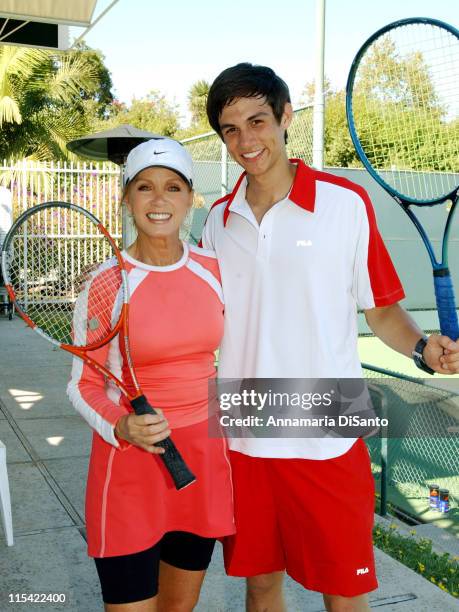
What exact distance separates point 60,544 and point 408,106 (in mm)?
2500

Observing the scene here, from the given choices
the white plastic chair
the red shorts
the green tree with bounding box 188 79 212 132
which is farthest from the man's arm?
the green tree with bounding box 188 79 212 132

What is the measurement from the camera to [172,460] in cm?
196

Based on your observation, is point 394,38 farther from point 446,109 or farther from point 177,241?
point 177,241

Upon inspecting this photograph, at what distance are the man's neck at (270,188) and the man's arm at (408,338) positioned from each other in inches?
17.0

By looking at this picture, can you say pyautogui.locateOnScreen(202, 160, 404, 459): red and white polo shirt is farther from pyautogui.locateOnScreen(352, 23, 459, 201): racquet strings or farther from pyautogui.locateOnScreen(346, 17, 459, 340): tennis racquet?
pyautogui.locateOnScreen(352, 23, 459, 201): racquet strings

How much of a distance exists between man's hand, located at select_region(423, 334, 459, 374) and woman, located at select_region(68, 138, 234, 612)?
58 cm

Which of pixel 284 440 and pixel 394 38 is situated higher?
pixel 394 38

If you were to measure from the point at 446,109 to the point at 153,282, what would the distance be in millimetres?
1469

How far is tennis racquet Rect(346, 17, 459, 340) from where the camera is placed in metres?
2.65

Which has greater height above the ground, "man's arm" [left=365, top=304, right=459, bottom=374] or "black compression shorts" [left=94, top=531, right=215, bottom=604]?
"man's arm" [left=365, top=304, right=459, bottom=374]

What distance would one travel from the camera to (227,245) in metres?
2.31

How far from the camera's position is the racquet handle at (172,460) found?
1.96m

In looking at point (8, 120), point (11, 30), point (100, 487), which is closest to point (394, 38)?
point (100, 487)

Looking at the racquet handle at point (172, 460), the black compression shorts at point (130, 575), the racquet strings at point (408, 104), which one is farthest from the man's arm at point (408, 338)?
the black compression shorts at point (130, 575)
